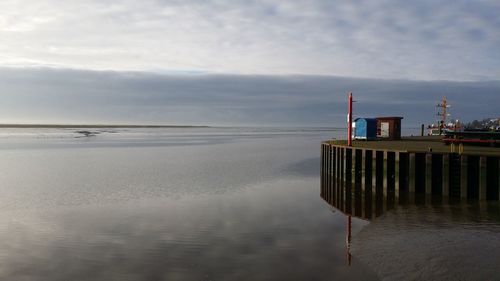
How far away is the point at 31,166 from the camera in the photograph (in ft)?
133

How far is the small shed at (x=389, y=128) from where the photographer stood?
40.8 meters

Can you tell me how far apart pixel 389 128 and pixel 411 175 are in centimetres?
1853

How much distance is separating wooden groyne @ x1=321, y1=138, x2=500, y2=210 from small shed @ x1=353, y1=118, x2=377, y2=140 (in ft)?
36.7

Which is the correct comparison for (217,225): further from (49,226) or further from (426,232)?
(426,232)

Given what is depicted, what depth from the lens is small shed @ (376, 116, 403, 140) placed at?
40781 millimetres

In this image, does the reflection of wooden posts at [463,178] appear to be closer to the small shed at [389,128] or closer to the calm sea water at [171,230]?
the calm sea water at [171,230]

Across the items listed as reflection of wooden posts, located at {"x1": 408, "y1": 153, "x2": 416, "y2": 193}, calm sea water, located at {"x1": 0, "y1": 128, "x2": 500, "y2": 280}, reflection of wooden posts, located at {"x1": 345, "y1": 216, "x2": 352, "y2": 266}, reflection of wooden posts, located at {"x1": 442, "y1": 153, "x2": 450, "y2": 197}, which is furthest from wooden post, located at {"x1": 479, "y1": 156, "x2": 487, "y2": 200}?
reflection of wooden posts, located at {"x1": 345, "y1": 216, "x2": 352, "y2": 266}

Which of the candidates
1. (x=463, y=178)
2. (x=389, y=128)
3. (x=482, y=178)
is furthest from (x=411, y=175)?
(x=389, y=128)

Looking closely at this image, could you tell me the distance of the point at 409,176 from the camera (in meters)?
23.2

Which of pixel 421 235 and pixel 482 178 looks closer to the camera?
pixel 421 235

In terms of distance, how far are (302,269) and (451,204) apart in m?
11.0

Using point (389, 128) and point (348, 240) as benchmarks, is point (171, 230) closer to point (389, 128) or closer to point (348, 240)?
point (348, 240)

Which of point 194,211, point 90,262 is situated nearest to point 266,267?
point 90,262

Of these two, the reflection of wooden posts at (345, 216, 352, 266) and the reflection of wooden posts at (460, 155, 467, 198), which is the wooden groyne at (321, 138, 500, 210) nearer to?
the reflection of wooden posts at (460, 155, 467, 198)
